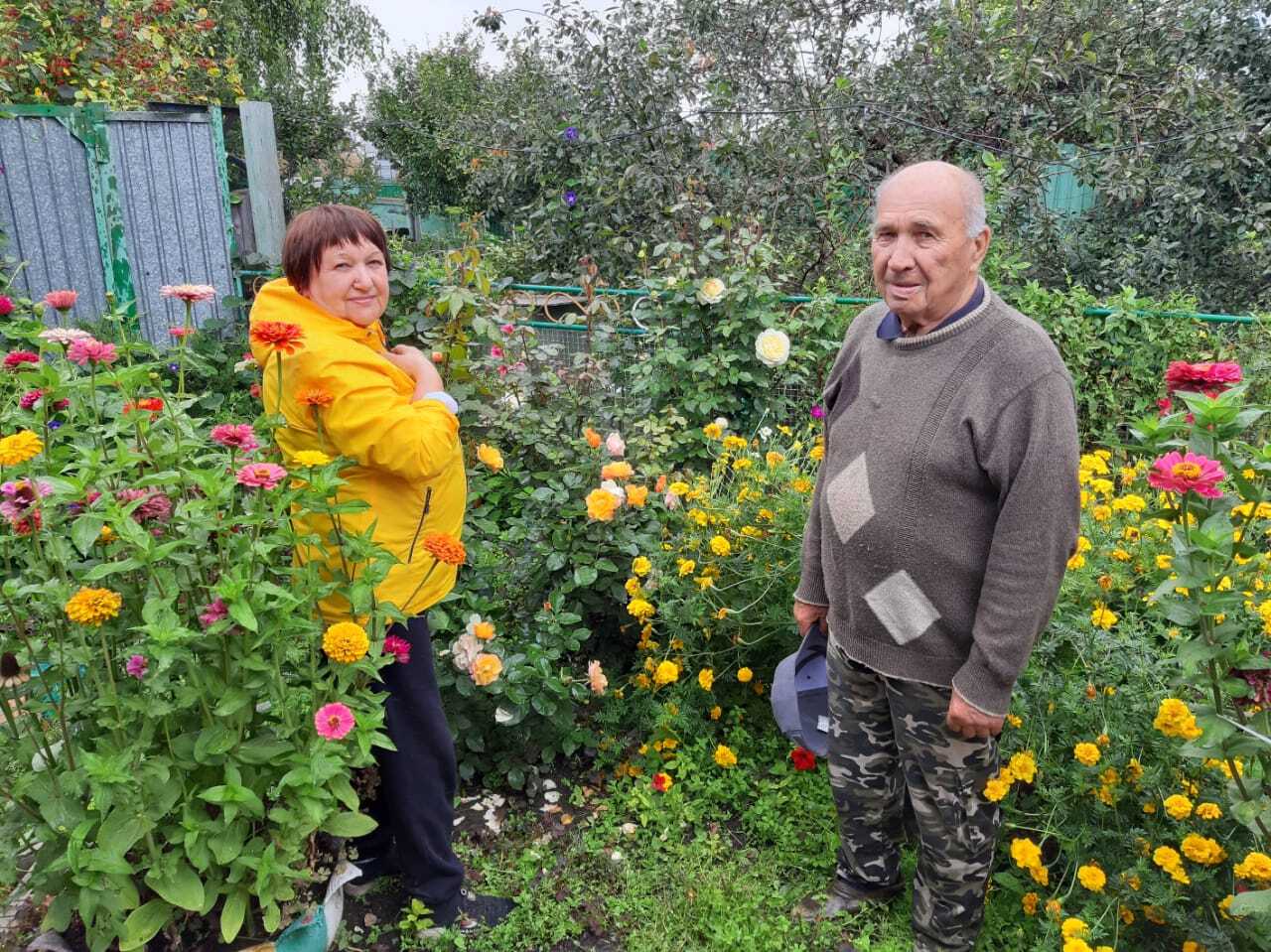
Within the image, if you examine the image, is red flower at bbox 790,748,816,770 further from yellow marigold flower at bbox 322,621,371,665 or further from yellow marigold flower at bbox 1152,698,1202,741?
yellow marigold flower at bbox 322,621,371,665

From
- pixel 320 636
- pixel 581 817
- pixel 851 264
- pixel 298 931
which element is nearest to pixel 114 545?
pixel 320 636

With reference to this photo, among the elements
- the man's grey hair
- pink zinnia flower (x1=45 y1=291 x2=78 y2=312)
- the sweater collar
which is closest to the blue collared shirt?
the sweater collar

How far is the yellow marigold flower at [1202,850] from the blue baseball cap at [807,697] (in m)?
0.81

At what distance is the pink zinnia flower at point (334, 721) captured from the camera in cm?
152

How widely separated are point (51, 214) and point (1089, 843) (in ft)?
19.6

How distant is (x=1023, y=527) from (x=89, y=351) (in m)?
1.75

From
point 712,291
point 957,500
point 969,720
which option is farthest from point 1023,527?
point 712,291

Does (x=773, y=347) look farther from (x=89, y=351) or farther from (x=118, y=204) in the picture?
(x=118, y=204)

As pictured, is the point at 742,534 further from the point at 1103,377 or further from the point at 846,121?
the point at 846,121

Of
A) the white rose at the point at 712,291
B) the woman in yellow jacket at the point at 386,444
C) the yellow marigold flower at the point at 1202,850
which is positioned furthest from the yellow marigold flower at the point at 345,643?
the white rose at the point at 712,291

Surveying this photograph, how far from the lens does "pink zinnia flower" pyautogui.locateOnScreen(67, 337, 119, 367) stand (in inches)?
63.1

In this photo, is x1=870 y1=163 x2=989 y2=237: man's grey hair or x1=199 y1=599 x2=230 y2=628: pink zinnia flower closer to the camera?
x1=199 y1=599 x2=230 y2=628: pink zinnia flower

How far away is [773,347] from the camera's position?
376 centimetres

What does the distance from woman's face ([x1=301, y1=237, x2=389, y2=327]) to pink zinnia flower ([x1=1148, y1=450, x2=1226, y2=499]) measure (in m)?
1.52
